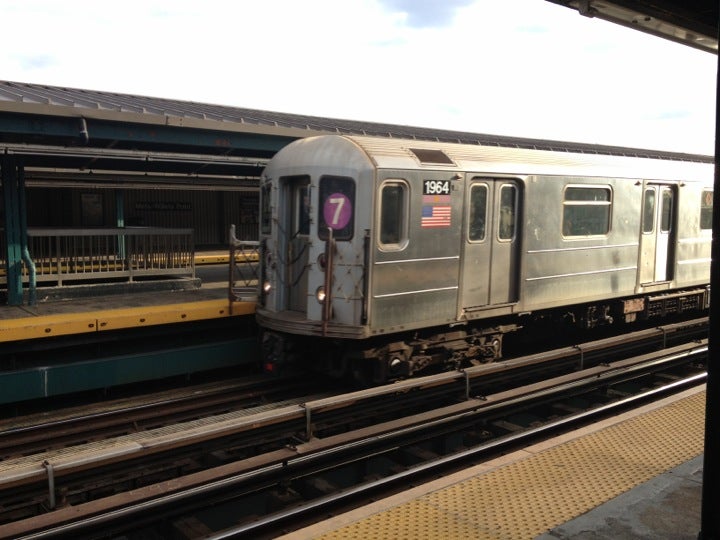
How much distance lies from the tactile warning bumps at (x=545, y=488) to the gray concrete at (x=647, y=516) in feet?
0.36

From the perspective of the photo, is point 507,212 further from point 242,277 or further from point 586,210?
point 242,277

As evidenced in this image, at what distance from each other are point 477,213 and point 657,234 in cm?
424

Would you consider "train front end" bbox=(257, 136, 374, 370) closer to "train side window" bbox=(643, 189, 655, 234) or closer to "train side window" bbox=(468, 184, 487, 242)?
"train side window" bbox=(468, 184, 487, 242)

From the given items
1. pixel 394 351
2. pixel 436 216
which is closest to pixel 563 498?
pixel 394 351

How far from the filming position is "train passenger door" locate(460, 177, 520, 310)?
8883mm

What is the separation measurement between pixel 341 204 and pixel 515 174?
255 centimetres

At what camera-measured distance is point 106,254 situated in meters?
11.0

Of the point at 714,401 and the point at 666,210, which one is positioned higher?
the point at 666,210

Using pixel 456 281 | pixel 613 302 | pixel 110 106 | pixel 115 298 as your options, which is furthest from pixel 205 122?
pixel 613 302

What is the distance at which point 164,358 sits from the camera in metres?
9.41

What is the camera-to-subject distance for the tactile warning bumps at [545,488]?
4488mm

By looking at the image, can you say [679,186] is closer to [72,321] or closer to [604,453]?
[604,453]

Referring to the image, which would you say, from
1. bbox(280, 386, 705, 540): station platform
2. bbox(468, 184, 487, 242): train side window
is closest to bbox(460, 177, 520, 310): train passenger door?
bbox(468, 184, 487, 242): train side window

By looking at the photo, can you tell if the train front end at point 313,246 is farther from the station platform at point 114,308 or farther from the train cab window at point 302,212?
the station platform at point 114,308
